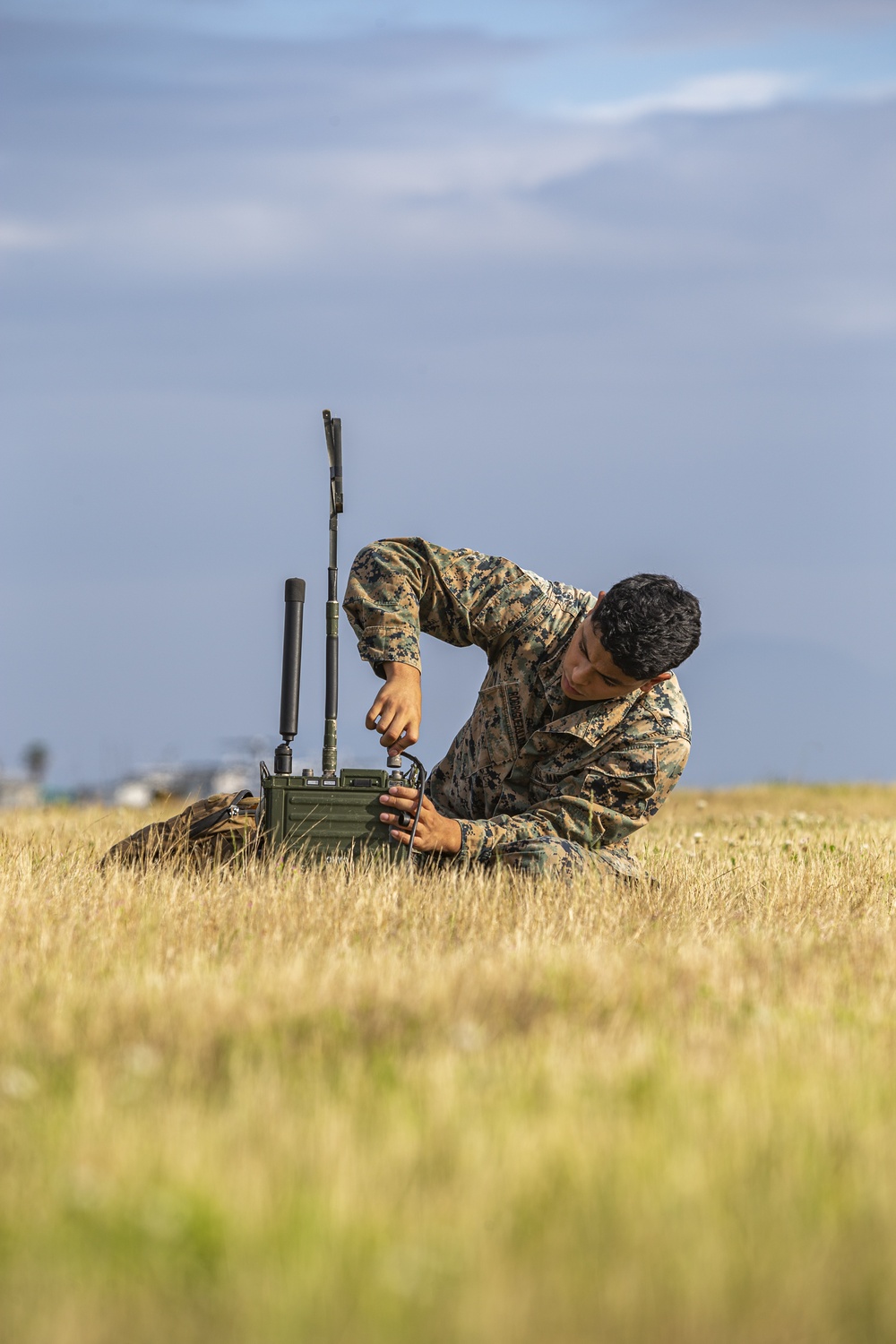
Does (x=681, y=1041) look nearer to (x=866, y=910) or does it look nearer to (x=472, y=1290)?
(x=472, y=1290)

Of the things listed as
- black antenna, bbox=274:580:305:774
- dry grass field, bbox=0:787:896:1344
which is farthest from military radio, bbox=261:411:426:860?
dry grass field, bbox=0:787:896:1344

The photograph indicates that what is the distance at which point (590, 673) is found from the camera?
20.2ft

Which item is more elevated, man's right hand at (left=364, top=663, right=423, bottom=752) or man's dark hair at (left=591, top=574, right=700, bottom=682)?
man's dark hair at (left=591, top=574, right=700, bottom=682)

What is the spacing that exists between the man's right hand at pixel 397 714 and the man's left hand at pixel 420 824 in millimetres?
220

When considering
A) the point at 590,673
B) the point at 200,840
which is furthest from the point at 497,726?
the point at 200,840

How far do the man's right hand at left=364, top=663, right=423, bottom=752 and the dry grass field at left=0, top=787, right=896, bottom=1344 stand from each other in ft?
3.47

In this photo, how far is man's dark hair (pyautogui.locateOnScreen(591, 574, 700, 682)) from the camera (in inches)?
228

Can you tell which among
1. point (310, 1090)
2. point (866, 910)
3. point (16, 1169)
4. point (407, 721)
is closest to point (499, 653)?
point (407, 721)

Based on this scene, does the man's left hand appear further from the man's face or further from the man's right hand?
the man's face

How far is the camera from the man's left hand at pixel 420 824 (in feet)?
19.7

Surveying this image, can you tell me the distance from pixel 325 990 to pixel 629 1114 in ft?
3.62

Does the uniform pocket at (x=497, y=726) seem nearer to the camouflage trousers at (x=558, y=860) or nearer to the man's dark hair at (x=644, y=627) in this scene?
the camouflage trousers at (x=558, y=860)

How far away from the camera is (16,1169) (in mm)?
2539

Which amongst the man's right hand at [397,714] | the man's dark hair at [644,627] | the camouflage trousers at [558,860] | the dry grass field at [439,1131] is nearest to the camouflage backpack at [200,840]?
the man's right hand at [397,714]
